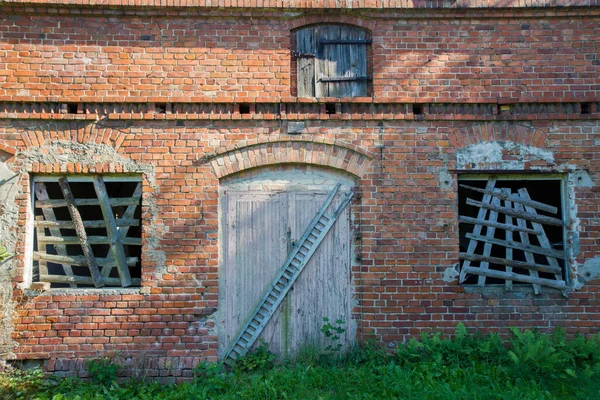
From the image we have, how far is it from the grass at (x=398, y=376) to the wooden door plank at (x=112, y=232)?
1108 millimetres

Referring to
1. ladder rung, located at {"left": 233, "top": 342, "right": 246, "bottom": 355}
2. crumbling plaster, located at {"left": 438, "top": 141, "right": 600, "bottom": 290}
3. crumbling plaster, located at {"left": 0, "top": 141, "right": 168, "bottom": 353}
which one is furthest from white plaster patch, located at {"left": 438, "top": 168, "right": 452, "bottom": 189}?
crumbling plaster, located at {"left": 0, "top": 141, "right": 168, "bottom": 353}

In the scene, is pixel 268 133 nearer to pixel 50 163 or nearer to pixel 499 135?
pixel 50 163

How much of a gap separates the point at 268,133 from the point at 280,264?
5.47 feet

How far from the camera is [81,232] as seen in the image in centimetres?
672

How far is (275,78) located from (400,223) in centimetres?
245

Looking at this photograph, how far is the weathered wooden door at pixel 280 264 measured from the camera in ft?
21.8

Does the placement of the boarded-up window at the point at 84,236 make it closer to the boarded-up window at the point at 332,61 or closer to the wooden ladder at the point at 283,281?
the wooden ladder at the point at 283,281

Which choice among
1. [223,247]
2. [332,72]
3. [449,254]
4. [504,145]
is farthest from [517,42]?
[223,247]

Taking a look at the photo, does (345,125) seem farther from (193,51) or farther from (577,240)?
(577,240)

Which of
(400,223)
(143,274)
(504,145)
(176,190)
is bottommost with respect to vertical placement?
(143,274)

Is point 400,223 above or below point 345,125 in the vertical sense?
below

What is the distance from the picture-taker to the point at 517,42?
6934mm

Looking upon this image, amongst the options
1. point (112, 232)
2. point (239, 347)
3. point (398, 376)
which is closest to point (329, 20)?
point (112, 232)

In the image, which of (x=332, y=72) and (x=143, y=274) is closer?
(x=143, y=274)
